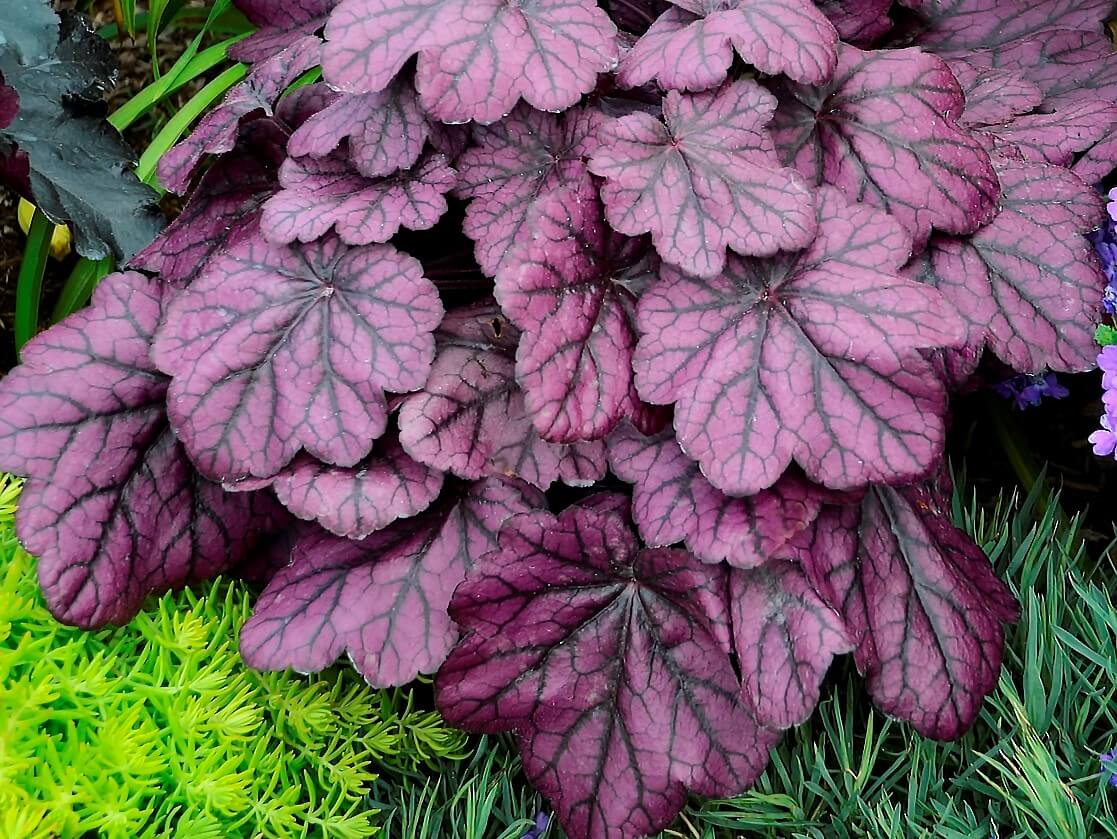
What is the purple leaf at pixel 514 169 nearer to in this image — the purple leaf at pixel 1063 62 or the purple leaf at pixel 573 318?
the purple leaf at pixel 573 318

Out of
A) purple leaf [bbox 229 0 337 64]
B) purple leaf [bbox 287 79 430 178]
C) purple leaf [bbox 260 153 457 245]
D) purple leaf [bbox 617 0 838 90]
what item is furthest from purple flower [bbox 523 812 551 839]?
purple leaf [bbox 229 0 337 64]

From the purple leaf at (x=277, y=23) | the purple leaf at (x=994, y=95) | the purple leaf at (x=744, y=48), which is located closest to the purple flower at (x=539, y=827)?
the purple leaf at (x=744, y=48)

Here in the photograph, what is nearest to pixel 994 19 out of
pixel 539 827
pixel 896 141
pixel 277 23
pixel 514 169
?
pixel 896 141

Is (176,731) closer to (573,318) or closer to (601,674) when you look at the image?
(601,674)

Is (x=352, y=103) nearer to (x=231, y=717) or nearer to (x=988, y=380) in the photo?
(x=231, y=717)

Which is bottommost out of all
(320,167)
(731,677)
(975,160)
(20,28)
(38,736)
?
(731,677)

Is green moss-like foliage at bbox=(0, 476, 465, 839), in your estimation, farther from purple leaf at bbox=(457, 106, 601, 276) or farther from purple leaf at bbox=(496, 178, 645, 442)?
purple leaf at bbox=(457, 106, 601, 276)

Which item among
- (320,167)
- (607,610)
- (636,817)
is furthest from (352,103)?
(636,817)
